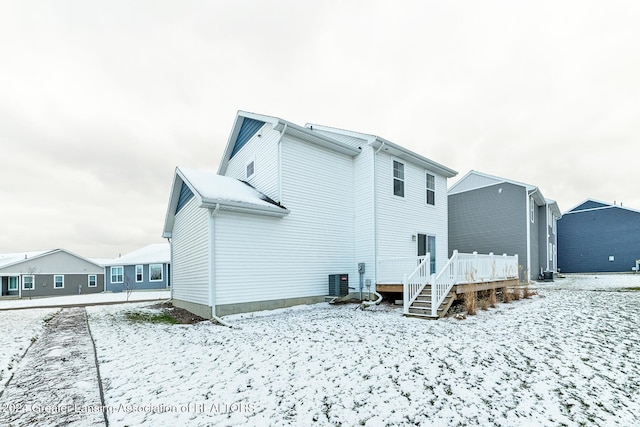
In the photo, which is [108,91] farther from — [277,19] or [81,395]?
[81,395]

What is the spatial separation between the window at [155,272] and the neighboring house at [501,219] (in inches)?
948

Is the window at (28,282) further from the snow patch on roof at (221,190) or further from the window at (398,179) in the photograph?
the window at (398,179)

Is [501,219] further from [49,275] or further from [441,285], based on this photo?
[49,275]

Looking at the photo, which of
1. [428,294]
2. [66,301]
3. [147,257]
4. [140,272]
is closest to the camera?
[428,294]

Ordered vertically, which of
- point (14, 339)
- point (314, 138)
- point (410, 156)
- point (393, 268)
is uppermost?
point (314, 138)

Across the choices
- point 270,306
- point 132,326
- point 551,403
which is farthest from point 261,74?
point 551,403

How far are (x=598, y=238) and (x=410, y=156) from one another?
25524 mm

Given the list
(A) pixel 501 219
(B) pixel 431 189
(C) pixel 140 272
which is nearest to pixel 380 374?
(B) pixel 431 189

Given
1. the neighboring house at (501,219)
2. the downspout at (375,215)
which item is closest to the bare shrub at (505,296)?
the downspout at (375,215)

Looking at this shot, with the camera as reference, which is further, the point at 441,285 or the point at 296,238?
the point at 296,238

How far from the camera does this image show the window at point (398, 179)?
12602 millimetres

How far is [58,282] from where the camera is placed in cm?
3159

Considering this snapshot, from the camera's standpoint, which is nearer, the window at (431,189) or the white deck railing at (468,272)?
the white deck railing at (468,272)

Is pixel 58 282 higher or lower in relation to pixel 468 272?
lower
